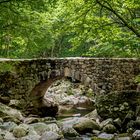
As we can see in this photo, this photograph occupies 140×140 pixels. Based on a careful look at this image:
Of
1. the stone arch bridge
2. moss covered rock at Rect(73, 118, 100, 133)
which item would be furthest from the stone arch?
moss covered rock at Rect(73, 118, 100, 133)

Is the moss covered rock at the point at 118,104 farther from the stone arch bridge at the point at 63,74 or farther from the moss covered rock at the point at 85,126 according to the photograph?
the stone arch bridge at the point at 63,74

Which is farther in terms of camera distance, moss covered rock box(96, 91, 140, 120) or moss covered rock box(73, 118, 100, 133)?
moss covered rock box(96, 91, 140, 120)

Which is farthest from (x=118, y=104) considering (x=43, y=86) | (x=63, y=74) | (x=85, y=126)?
(x=43, y=86)

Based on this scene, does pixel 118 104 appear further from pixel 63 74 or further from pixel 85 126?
pixel 63 74

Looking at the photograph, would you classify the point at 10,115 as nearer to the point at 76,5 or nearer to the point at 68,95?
the point at 76,5

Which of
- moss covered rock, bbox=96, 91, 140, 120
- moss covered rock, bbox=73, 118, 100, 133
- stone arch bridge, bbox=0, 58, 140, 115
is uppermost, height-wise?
stone arch bridge, bbox=0, 58, 140, 115

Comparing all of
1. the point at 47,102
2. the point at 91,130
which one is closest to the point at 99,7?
the point at 91,130

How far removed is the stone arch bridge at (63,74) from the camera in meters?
15.1

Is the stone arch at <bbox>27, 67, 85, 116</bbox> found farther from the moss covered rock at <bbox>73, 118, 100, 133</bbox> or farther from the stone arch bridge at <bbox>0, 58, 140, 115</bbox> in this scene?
the moss covered rock at <bbox>73, 118, 100, 133</bbox>

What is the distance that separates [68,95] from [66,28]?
739 inches

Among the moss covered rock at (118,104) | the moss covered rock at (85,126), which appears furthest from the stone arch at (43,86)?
the moss covered rock at (85,126)

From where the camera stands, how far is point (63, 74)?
1545 cm

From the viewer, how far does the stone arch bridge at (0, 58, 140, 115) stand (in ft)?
49.4

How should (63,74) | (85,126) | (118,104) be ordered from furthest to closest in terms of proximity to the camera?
(63,74) → (118,104) → (85,126)
